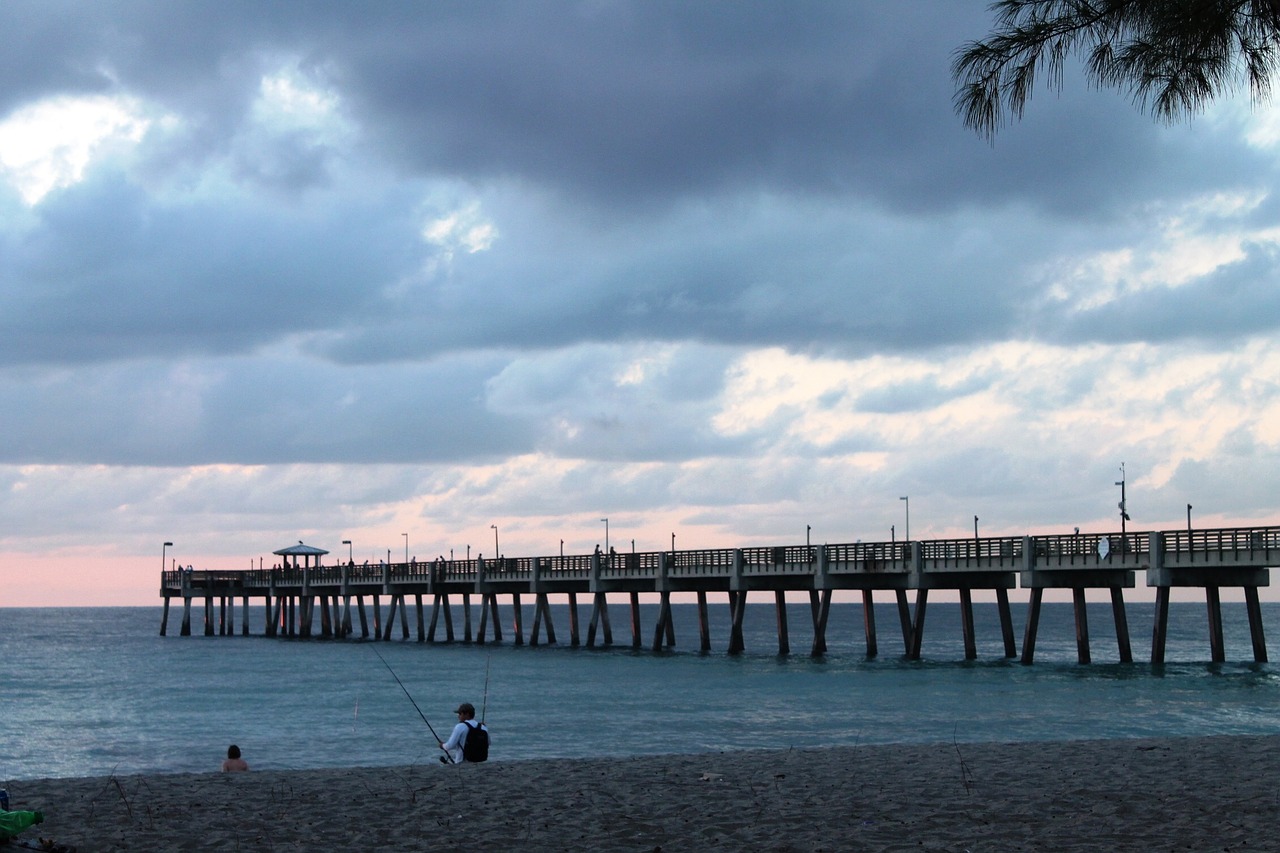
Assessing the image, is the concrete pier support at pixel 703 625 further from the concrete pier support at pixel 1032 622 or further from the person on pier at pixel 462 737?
the person on pier at pixel 462 737

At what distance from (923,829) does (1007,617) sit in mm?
45225

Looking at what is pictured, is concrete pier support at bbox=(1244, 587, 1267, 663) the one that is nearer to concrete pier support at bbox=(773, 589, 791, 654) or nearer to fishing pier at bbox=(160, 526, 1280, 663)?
fishing pier at bbox=(160, 526, 1280, 663)

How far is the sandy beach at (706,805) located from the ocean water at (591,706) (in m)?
7.96

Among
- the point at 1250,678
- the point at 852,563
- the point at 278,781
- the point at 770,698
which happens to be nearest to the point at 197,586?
the point at 852,563

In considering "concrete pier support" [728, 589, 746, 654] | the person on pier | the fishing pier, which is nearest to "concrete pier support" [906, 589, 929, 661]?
the fishing pier

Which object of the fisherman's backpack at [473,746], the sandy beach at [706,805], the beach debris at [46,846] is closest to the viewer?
the beach debris at [46,846]

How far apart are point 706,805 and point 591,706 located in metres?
29.4

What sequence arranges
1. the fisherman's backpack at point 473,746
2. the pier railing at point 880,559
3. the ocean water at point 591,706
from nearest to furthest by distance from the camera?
the fisherman's backpack at point 473,746, the ocean water at point 591,706, the pier railing at point 880,559

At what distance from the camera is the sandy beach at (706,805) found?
11.4m

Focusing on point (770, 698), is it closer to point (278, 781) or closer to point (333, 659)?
point (278, 781)

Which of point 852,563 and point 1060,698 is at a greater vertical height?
point 852,563

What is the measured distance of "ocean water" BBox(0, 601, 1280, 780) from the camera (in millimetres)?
31562

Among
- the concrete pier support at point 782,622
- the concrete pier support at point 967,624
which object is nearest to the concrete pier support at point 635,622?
the concrete pier support at point 782,622

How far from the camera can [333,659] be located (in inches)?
2916
